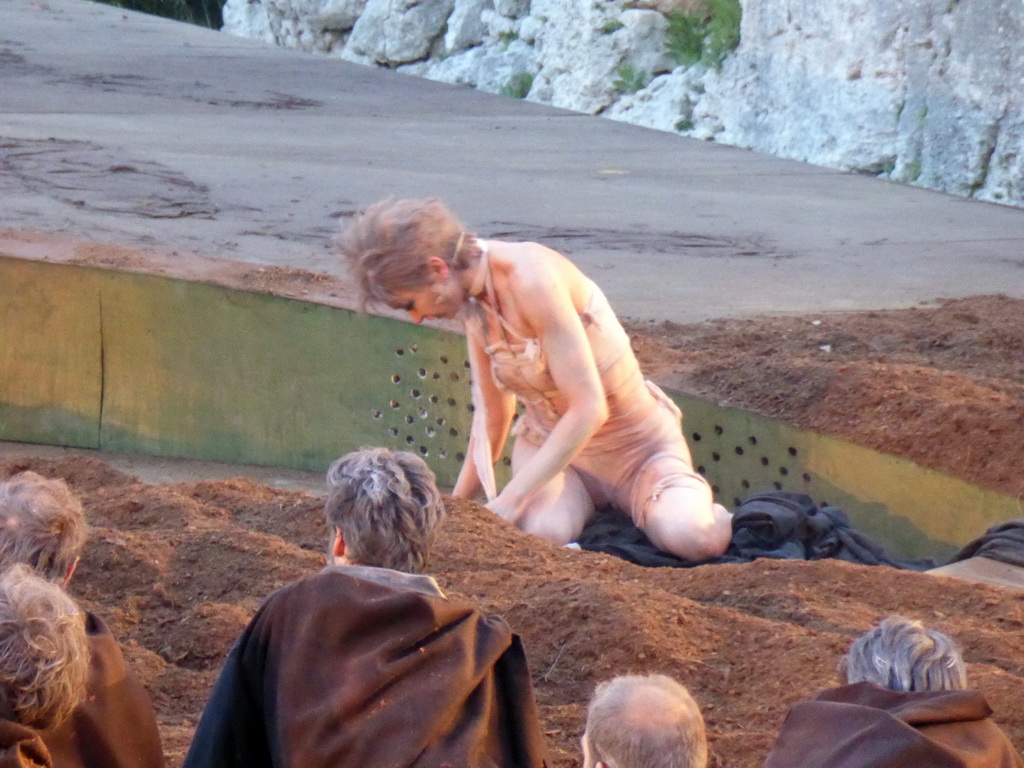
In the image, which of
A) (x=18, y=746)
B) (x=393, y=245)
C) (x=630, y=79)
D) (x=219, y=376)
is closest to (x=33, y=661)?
(x=18, y=746)

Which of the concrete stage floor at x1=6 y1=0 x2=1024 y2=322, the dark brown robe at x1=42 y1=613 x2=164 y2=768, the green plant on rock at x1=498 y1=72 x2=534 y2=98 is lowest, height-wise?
the green plant on rock at x1=498 y1=72 x2=534 y2=98

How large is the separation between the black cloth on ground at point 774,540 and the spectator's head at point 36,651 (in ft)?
9.38

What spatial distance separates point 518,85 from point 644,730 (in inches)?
606

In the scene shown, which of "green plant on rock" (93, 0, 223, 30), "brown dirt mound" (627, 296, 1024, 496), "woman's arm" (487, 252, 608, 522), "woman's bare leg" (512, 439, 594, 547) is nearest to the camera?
"woman's arm" (487, 252, 608, 522)

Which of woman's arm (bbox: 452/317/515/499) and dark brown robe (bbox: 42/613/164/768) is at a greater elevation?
dark brown robe (bbox: 42/613/164/768)

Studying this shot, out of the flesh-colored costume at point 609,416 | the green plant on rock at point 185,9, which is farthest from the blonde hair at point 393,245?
the green plant on rock at point 185,9

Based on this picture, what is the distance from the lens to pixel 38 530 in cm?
244

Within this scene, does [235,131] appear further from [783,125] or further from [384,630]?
[384,630]

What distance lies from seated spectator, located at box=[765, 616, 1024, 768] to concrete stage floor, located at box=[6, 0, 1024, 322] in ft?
15.2

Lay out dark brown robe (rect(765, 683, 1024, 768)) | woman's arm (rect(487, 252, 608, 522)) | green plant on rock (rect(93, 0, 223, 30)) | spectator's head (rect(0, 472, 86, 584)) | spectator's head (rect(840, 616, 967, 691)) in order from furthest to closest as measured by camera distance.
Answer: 1. green plant on rock (rect(93, 0, 223, 30))
2. woman's arm (rect(487, 252, 608, 522))
3. spectator's head (rect(0, 472, 86, 584))
4. spectator's head (rect(840, 616, 967, 691))
5. dark brown robe (rect(765, 683, 1024, 768))

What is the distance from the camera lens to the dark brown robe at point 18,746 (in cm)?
204

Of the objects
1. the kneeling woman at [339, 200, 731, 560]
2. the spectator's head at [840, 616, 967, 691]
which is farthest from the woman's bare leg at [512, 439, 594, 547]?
the spectator's head at [840, 616, 967, 691]

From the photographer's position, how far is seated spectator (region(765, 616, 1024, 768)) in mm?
2035

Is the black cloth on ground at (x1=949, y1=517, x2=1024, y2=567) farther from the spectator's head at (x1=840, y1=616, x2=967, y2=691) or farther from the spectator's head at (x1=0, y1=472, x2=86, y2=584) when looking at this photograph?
the spectator's head at (x1=0, y1=472, x2=86, y2=584)
